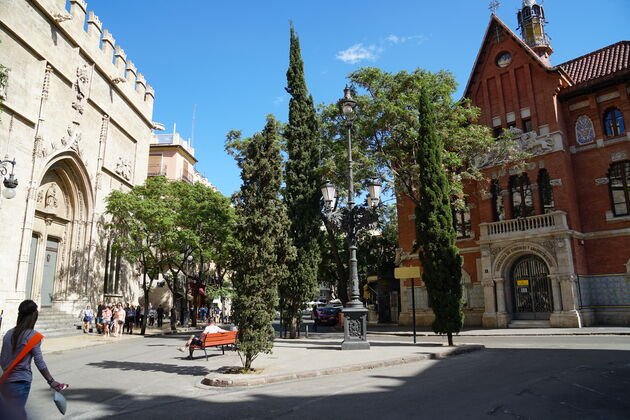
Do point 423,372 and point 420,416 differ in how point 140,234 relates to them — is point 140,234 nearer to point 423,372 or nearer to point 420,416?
point 423,372

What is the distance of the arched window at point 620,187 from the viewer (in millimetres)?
22736

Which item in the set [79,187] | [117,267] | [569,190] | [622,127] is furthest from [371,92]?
[117,267]

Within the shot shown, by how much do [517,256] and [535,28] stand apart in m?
18.4

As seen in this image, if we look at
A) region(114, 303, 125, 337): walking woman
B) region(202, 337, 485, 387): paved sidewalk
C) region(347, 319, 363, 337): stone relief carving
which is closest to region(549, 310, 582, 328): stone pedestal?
region(202, 337, 485, 387): paved sidewalk

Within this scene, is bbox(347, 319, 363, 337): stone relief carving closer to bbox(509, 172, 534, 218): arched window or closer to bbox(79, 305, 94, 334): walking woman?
bbox(509, 172, 534, 218): arched window

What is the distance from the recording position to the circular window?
27388mm

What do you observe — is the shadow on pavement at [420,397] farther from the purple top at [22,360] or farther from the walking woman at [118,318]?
the walking woman at [118,318]

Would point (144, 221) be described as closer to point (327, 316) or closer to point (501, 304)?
point (327, 316)

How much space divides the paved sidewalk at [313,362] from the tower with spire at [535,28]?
2623 cm

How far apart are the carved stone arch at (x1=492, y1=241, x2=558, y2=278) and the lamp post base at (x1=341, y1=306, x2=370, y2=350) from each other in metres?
14.2

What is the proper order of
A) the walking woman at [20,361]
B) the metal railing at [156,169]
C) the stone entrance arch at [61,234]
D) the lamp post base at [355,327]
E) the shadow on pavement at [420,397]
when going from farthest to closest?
the metal railing at [156,169], the stone entrance arch at [61,234], the lamp post base at [355,327], the shadow on pavement at [420,397], the walking woman at [20,361]

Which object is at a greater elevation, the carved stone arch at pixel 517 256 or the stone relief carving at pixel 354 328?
the carved stone arch at pixel 517 256

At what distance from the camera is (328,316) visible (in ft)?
107

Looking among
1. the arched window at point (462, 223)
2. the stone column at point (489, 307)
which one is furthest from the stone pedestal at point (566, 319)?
the arched window at point (462, 223)
